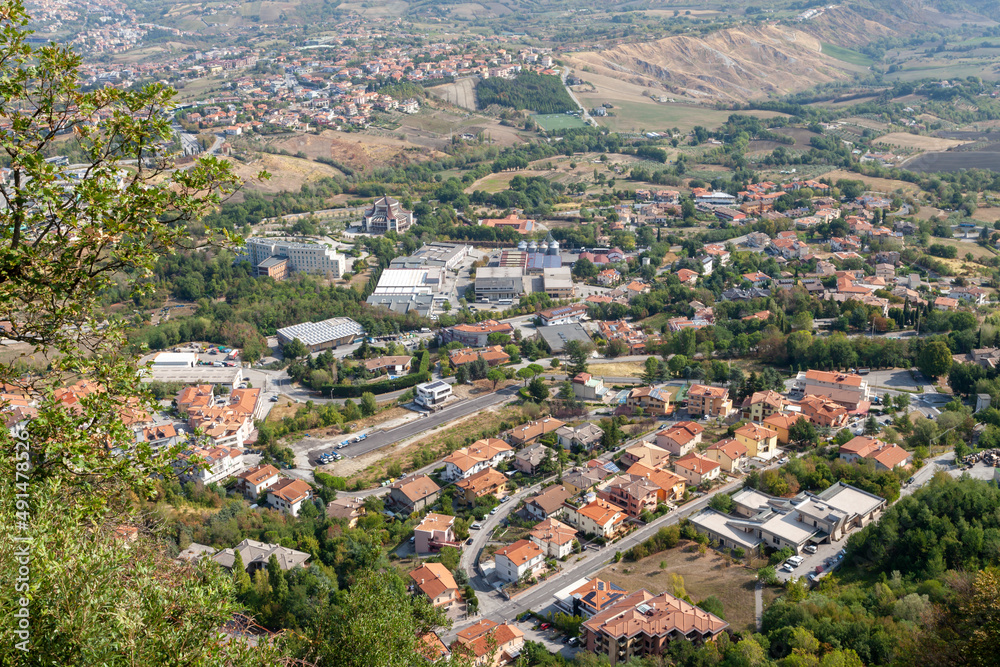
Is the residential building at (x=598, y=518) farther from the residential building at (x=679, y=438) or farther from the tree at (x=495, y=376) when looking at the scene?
the tree at (x=495, y=376)

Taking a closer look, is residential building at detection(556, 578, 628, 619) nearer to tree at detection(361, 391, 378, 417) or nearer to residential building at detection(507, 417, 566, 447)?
residential building at detection(507, 417, 566, 447)

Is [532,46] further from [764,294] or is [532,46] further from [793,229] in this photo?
[764,294]

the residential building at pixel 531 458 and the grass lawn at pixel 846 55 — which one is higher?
the grass lawn at pixel 846 55

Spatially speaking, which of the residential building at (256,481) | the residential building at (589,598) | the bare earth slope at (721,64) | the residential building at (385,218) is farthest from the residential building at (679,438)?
the bare earth slope at (721,64)

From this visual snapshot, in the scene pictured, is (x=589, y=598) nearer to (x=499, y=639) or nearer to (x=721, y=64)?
(x=499, y=639)

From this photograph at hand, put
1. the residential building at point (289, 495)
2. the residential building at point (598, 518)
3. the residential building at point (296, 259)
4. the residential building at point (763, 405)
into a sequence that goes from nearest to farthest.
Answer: the residential building at point (598, 518) → the residential building at point (289, 495) → the residential building at point (763, 405) → the residential building at point (296, 259)

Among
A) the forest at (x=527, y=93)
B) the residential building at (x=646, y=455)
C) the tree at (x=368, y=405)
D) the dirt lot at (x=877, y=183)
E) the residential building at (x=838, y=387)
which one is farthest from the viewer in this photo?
the forest at (x=527, y=93)

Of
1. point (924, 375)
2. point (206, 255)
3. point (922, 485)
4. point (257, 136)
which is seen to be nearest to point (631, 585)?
point (922, 485)
